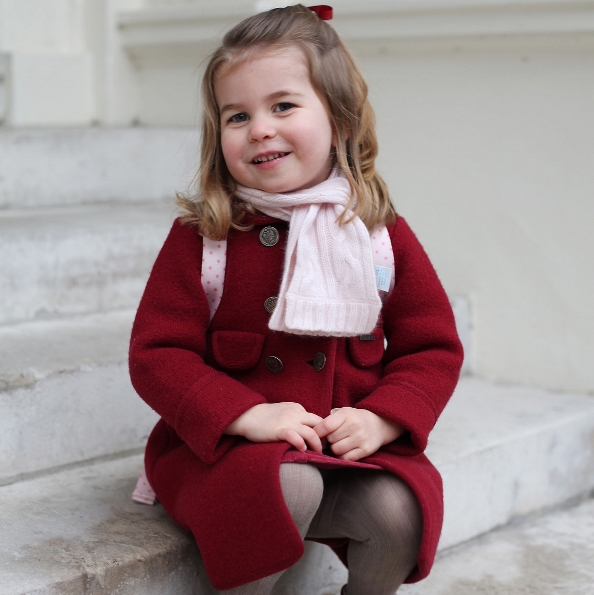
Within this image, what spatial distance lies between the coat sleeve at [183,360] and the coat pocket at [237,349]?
0.03 m

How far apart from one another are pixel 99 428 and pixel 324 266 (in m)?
0.63

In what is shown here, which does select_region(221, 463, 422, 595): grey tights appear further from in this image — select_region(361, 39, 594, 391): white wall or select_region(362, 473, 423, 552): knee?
select_region(361, 39, 594, 391): white wall

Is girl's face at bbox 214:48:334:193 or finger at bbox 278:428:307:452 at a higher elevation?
girl's face at bbox 214:48:334:193

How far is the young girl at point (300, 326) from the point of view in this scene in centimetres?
132

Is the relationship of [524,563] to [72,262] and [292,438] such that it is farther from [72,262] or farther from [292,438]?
[72,262]

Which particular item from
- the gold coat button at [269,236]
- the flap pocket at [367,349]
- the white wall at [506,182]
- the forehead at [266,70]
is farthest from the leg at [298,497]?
the white wall at [506,182]

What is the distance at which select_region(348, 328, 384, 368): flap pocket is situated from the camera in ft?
4.69

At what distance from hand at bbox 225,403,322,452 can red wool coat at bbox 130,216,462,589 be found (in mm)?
15

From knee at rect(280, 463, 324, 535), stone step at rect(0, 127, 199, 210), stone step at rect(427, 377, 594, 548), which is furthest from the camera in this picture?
stone step at rect(0, 127, 199, 210)

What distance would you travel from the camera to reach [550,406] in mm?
2145

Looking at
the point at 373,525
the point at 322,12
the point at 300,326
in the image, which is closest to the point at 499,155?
the point at 322,12

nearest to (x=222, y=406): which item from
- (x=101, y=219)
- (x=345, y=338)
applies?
(x=345, y=338)

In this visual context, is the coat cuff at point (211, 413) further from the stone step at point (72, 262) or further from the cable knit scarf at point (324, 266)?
the stone step at point (72, 262)

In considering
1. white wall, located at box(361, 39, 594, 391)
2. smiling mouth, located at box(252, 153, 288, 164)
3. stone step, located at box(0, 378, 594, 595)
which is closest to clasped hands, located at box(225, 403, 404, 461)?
stone step, located at box(0, 378, 594, 595)
